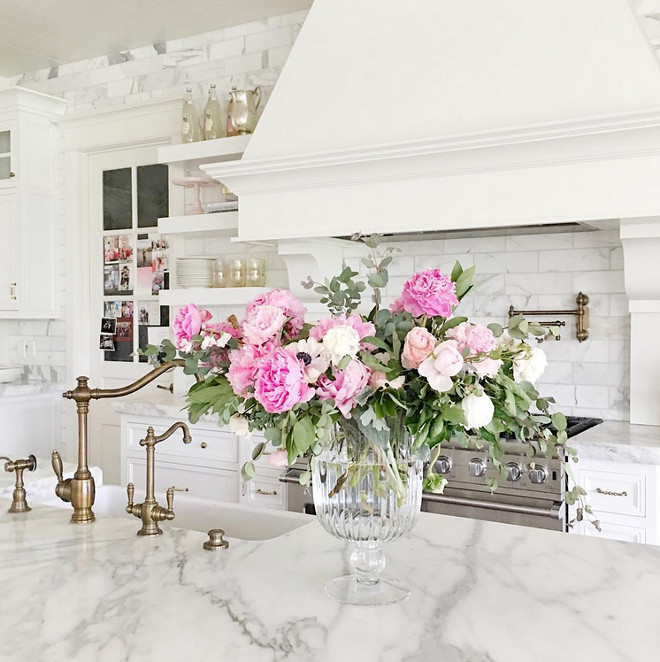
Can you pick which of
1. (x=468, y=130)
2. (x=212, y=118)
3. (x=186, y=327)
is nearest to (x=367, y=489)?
(x=186, y=327)

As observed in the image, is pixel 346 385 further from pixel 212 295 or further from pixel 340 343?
pixel 212 295

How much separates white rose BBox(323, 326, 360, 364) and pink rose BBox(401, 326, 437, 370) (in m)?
0.07

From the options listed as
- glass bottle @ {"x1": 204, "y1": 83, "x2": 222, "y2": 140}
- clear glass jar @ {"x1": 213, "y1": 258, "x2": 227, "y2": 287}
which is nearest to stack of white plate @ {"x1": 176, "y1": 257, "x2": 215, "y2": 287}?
clear glass jar @ {"x1": 213, "y1": 258, "x2": 227, "y2": 287}

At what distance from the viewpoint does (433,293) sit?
1053 mm

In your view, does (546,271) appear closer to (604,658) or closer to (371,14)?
(371,14)

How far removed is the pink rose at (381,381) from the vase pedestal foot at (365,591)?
342mm

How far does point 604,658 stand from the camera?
0.96 metres

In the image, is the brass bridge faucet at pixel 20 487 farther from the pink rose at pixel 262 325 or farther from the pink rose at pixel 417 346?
the pink rose at pixel 417 346

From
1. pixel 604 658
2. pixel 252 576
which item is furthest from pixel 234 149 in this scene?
pixel 604 658

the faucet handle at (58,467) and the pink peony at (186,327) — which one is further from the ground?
the pink peony at (186,327)

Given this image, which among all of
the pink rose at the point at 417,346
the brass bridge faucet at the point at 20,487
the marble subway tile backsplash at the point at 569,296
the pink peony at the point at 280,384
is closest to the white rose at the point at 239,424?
the pink peony at the point at 280,384

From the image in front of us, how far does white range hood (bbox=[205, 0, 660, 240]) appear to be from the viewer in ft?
8.38

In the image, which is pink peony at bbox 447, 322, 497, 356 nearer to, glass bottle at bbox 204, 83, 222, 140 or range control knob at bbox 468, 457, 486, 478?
range control knob at bbox 468, 457, 486, 478

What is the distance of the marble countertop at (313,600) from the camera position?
996 mm
